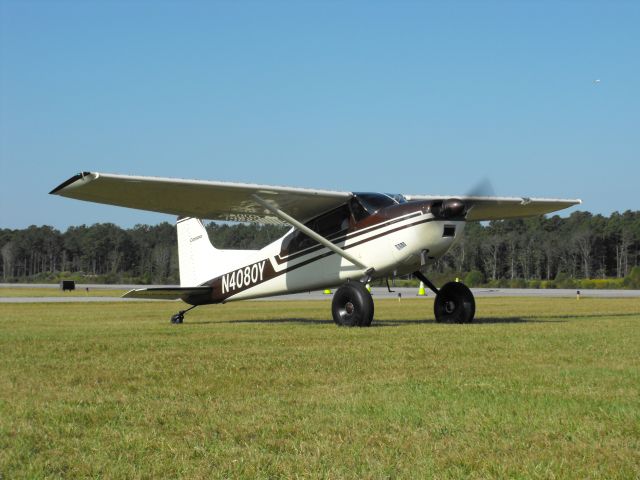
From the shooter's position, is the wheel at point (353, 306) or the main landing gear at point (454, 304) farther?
the main landing gear at point (454, 304)

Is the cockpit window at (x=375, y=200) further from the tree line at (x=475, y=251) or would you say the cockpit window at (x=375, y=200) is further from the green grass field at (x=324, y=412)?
the tree line at (x=475, y=251)

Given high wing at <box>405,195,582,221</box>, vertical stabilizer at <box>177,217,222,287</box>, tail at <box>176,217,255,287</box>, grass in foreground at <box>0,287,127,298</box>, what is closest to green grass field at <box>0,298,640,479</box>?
high wing at <box>405,195,582,221</box>

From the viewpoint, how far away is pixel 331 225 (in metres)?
17.5

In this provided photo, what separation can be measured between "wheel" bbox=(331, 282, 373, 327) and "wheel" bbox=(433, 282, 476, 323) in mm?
2223

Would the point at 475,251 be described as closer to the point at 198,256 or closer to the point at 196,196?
the point at 198,256

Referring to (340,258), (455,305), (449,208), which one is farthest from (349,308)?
(449,208)

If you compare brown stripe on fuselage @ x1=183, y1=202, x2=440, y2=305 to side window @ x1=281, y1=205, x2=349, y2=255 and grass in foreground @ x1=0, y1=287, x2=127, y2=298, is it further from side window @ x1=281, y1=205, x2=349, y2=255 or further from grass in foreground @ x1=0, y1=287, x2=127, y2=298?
grass in foreground @ x1=0, y1=287, x2=127, y2=298

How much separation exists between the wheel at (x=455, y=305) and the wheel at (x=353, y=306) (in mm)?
2223

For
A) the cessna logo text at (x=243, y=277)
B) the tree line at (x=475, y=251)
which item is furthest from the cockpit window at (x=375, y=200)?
the tree line at (x=475, y=251)

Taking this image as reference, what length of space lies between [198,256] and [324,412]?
16.6m

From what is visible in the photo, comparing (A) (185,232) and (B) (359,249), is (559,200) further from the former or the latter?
(A) (185,232)

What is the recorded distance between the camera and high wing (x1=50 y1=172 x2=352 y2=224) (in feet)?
48.8

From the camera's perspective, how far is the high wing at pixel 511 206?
1861cm

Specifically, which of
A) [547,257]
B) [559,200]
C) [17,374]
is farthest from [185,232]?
[547,257]
